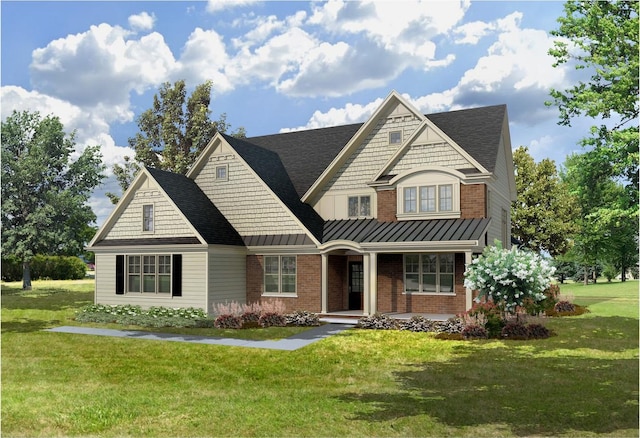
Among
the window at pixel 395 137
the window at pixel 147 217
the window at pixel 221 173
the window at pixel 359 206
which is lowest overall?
the window at pixel 147 217

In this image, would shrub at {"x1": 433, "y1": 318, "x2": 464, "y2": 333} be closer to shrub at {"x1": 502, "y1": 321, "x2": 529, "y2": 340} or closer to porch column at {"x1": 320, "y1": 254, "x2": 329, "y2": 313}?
shrub at {"x1": 502, "y1": 321, "x2": 529, "y2": 340}

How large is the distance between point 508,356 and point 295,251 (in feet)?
40.4

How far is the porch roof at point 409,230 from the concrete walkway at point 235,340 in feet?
14.3

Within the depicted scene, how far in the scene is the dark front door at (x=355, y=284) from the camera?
2708cm

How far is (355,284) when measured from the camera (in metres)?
27.2

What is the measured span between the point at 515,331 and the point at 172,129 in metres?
33.9

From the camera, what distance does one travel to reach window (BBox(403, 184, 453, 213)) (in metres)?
24.8

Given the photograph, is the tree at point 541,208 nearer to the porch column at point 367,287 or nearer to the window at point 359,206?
the window at point 359,206

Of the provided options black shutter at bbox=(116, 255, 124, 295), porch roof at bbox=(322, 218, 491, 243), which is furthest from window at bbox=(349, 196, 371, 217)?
black shutter at bbox=(116, 255, 124, 295)

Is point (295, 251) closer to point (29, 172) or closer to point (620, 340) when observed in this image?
point (620, 340)

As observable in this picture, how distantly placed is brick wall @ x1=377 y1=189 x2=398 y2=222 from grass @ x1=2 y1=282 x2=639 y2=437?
7628 mm

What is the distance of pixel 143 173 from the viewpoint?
26.4 meters

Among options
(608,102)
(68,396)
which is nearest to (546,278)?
(608,102)

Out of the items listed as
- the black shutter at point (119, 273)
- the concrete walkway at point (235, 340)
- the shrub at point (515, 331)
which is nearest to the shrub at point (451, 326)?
the shrub at point (515, 331)
